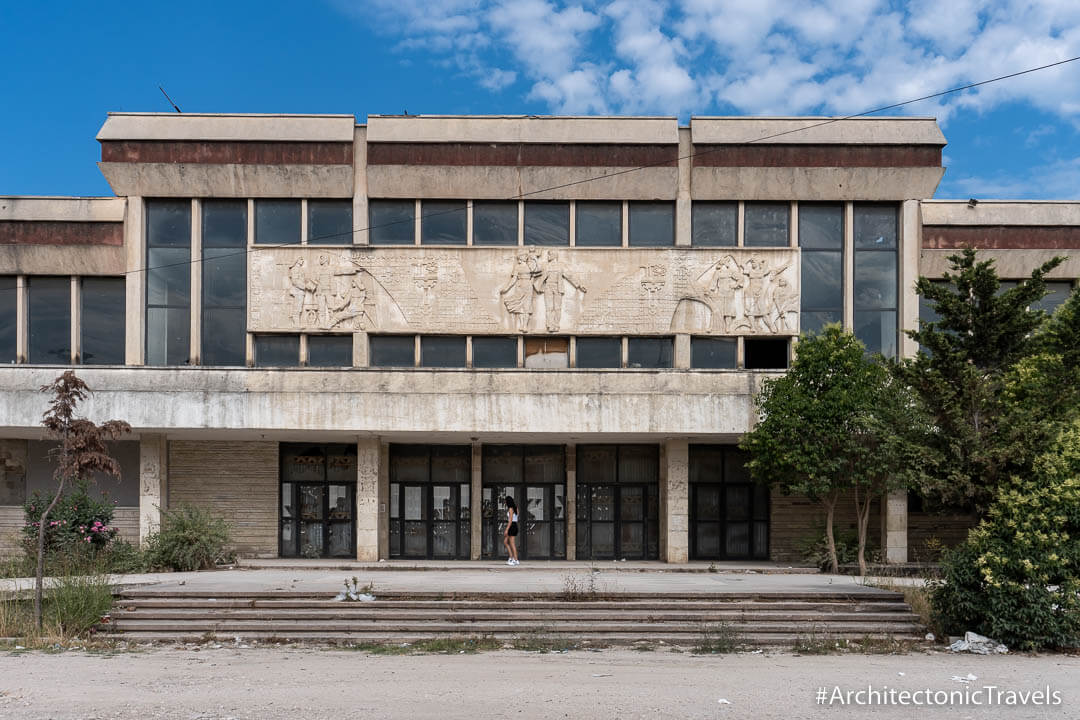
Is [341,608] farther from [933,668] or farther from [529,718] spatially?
[933,668]

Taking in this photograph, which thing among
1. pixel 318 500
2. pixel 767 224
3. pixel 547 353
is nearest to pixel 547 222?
pixel 547 353

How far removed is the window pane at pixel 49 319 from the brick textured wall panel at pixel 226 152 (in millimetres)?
3857

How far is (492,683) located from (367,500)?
13.5 meters

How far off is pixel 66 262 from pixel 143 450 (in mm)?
5561

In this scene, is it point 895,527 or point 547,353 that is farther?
point 547,353

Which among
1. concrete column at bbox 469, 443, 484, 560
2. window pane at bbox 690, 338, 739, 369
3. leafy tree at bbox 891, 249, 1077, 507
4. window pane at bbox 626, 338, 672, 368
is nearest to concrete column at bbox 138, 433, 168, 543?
concrete column at bbox 469, 443, 484, 560

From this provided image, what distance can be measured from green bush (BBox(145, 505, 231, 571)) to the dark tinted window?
8.62 m

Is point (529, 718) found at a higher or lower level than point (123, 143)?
lower

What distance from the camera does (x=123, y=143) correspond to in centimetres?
2436

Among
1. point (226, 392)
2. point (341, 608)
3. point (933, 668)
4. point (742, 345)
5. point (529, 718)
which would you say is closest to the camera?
point (529, 718)

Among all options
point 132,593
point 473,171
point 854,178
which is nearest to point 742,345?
point 854,178

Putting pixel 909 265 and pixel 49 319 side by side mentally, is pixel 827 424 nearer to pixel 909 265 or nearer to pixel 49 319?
pixel 909 265

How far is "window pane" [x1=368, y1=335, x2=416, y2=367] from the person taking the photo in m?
24.7

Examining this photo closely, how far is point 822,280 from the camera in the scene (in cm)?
2492
